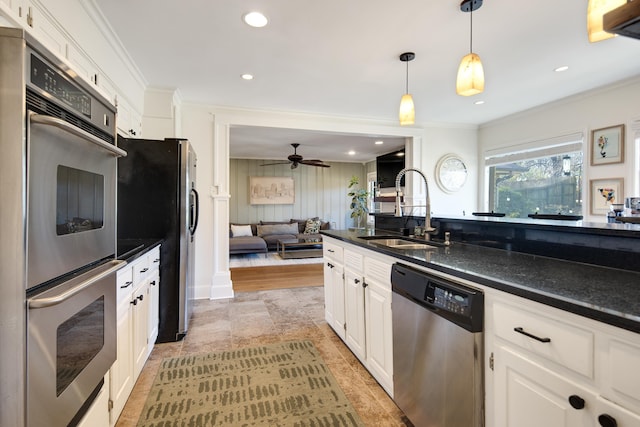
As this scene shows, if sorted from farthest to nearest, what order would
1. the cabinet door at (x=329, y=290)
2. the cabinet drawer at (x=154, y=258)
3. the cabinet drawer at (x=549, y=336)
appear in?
the cabinet door at (x=329, y=290) < the cabinet drawer at (x=154, y=258) < the cabinet drawer at (x=549, y=336)

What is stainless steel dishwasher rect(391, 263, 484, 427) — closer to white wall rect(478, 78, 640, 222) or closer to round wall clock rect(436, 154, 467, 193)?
white wall rect(478, 78, 640, 222)

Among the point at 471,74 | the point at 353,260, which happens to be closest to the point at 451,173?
the point at 471,74

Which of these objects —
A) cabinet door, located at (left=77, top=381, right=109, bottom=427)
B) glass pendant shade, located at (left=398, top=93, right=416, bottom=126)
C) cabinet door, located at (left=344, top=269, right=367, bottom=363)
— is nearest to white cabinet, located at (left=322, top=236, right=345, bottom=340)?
cabinet door, located at (left=344, top=269, right=367, bottom=363)

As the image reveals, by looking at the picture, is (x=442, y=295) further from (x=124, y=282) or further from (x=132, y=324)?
(x=132, y=324)

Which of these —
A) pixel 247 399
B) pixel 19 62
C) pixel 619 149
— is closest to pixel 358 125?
pixel 619 149

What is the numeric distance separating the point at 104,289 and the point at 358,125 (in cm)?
426

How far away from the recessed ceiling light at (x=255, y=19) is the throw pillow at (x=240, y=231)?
6.07 metres

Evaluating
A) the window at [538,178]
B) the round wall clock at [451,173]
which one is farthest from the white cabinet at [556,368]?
the round wall clock at [451,173]

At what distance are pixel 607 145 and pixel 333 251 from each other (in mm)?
3549

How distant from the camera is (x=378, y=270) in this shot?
2.03 m

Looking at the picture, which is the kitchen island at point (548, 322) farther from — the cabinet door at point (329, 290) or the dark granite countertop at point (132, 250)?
the dark granite countertop at point (132, 250)

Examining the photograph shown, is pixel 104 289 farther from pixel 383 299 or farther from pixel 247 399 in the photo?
pixel 383 299

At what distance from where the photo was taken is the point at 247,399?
1980 millimetres

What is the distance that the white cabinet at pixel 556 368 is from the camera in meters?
0.82
